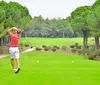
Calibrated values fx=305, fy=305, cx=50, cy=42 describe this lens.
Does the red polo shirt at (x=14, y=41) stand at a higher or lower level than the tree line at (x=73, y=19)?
lower

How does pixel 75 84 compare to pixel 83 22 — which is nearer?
pixel 75 84

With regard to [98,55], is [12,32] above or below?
above

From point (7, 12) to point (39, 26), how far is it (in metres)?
90.6

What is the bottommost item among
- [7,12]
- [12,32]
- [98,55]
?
[98,55]

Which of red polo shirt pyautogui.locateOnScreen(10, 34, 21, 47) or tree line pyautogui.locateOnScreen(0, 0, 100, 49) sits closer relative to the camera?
red polo shirt pyautogui.locateOnScreen(10, 34, 21, 47)

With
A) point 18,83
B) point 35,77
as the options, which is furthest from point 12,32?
point 18,83

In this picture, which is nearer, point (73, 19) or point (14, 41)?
point (14, 41)

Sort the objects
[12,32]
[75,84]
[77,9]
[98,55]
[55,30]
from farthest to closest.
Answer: [55,30], [77,9], [98,55], [12,32], [75,84]

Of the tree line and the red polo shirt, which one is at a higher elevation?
the tree line

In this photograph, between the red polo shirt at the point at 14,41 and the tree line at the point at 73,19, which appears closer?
the red polo shirt at the point at 14,41

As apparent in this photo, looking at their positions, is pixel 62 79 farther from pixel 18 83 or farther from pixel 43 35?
pixel 43 35

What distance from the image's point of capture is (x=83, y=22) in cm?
8244

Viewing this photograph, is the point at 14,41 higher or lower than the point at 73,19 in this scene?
lower

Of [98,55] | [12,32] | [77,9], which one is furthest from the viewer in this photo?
[77,9]
